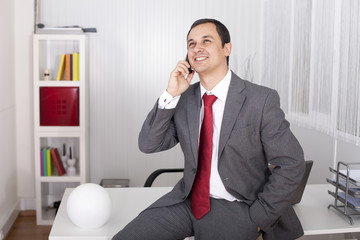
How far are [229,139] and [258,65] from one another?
2.86 meters

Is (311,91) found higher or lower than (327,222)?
higher

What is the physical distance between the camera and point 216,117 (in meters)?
2.31

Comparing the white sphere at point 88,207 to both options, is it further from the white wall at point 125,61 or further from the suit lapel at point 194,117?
the white wall at point 125,61

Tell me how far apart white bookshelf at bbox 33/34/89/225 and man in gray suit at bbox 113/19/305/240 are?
89.4 inches

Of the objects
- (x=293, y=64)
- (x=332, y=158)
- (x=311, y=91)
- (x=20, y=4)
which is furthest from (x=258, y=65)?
(x=20, y=4)

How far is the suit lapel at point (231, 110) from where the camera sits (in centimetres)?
219

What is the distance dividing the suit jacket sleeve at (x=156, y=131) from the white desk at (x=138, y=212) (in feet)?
1.33

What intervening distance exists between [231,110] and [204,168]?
0.31 meters

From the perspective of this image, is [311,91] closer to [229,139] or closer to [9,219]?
[229,139]

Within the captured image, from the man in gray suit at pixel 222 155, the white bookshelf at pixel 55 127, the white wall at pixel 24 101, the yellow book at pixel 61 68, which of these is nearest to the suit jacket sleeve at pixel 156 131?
the man in gray suit at pixel 222 155

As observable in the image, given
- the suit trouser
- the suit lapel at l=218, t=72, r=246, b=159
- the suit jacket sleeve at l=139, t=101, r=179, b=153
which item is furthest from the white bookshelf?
the suit lapel at l=218, t=72, r=246, b=159

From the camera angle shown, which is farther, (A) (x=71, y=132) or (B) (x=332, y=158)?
(A) (x=71, y=132)

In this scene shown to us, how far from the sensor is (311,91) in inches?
138

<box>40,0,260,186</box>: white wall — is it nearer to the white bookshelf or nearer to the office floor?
the white bookshelf
